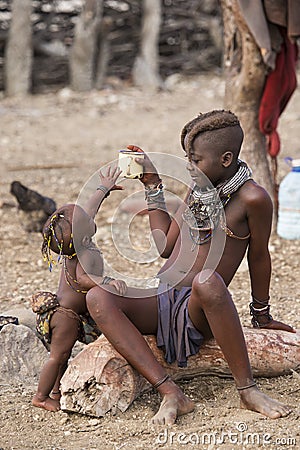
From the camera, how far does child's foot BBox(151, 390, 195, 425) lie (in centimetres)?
267

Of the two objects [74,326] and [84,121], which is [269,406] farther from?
[84,121]

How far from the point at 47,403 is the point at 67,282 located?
1.54ft

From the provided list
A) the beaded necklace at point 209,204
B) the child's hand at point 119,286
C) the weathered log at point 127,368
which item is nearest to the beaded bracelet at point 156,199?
the beaded necklace at point 209,204

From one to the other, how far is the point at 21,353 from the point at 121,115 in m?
7.46

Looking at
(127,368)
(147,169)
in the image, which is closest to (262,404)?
(127,368)

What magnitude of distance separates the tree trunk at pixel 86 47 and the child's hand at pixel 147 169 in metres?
8.45

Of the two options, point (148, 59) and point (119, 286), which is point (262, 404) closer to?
point (119, 286)

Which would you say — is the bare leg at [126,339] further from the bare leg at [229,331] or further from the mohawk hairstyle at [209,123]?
the mohawk hairstyle at [209,123]

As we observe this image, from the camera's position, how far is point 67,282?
2.99 m

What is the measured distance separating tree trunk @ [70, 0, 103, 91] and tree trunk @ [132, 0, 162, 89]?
2.43 feet

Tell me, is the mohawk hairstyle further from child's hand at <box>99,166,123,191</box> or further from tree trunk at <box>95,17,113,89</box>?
tree trunk at <box>95,17,113,89</box>

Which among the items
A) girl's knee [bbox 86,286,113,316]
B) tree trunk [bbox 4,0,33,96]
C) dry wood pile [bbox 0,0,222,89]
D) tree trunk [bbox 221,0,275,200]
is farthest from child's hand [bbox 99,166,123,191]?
dry wood pile [bbox 0,0,222,89]

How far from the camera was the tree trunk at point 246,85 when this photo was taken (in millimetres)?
4938

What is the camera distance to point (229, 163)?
2.81 m
